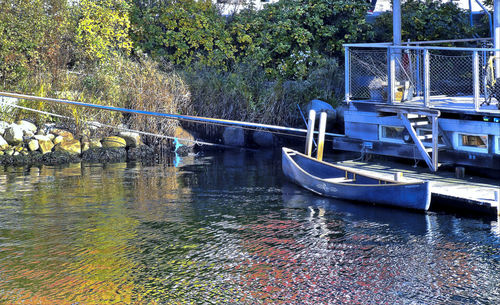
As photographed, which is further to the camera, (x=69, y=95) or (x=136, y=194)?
(x=69, y=95)

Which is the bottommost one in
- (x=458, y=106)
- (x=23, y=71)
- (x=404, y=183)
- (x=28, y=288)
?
(x=28, y=288)

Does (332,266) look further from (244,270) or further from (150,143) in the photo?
(150,143)

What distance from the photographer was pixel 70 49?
27.3m

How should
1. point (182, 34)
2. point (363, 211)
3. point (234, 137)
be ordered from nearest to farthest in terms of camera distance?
point (363, 211) → point (234, 137) → point (182, 34)

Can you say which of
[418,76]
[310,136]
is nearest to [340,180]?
[310,136]

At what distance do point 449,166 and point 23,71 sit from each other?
49.8 feet

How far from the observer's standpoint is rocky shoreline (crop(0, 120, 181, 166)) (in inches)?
891

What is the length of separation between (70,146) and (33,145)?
1157 millimetres

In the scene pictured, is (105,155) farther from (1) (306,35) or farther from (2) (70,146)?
(1) (306,35)

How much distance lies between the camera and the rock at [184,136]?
24.9 metres

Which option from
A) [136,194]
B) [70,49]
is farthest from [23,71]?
[136,194]

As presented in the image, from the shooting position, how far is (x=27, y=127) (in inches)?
928

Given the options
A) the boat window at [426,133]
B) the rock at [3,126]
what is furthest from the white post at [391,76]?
the rock at [3,126]

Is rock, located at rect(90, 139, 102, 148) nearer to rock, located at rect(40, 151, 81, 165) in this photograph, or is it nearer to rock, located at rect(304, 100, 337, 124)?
rock, located at rect(40, 151, 81, 165)
